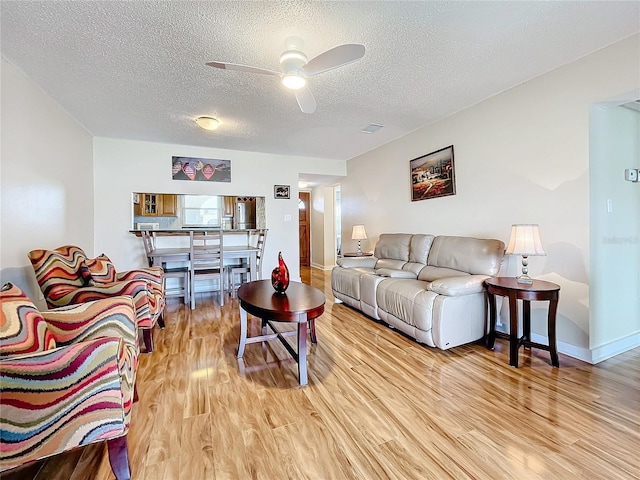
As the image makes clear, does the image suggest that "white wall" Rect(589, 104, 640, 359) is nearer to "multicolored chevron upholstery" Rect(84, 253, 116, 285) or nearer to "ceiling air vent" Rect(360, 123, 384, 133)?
"ceiling air vent" Rect(360, 123, 384, 133)

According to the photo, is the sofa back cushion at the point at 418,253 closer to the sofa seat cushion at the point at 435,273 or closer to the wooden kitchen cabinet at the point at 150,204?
the sofa seat cushion at the point at 435,273

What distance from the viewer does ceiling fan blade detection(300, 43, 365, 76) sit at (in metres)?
1.72

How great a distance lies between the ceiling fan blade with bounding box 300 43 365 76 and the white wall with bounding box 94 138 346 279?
10.8 ft

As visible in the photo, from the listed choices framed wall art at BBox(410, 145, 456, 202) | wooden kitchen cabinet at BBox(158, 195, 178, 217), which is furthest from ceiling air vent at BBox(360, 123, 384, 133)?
wooden kitchen cabinet at BBox(158, 195, 178, 217)

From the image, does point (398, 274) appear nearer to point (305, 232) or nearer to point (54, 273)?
point (54, 273)

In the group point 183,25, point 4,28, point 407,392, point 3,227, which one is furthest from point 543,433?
point 4,28

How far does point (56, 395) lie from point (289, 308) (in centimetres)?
125

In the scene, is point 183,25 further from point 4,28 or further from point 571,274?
point 571,274

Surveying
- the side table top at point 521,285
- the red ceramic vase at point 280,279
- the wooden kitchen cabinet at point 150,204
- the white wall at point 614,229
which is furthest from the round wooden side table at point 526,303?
the wooden kitchen cabinet at point 150,204

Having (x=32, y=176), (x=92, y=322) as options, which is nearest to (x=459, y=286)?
(x=92, y=322)

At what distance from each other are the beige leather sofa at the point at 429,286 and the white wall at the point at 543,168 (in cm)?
32

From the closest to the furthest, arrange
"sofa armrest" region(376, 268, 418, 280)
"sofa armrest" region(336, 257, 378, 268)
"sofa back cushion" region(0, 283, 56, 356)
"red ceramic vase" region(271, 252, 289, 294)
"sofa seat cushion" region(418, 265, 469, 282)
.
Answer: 1. "sofa back cushion" region(0, 283, 56, 356)
2. "red ceramic vase" region(271, 252, 289, 294)
3. "sofa seat cushion" region(418, 265, 469, 282)
4. "sofa armrest" region(376, 268, 418, 280)
5. "sofa armrest" region(336, 257, 378, 268)

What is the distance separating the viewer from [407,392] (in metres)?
1.93

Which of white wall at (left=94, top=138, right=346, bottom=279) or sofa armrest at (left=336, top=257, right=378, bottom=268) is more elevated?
white wall at (left=94, top=138, right=346, bottom=279)
